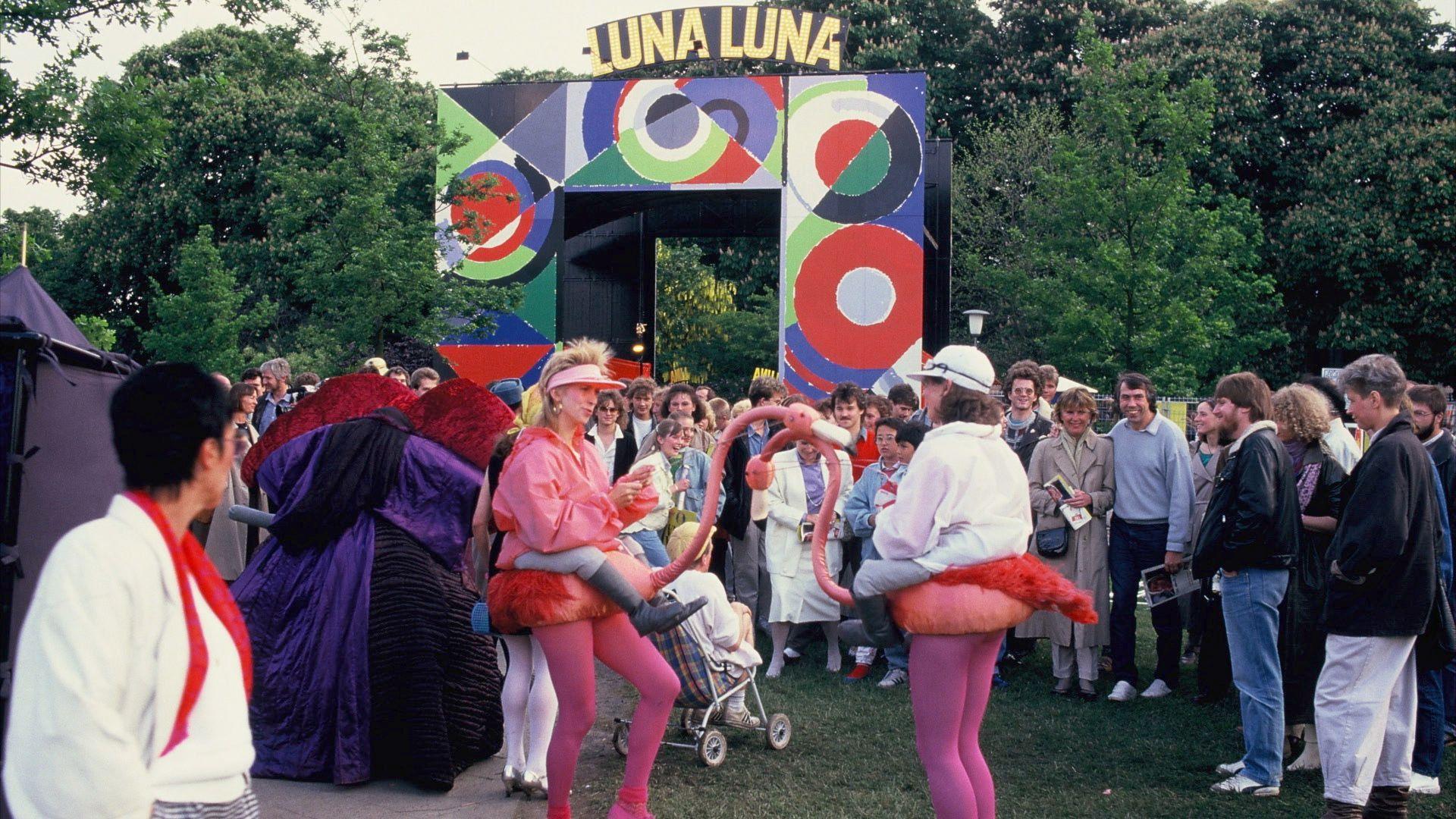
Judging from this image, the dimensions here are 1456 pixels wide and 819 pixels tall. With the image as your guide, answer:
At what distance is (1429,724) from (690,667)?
370cm

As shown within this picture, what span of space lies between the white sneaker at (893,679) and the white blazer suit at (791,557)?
60 cm

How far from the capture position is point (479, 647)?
6.36m

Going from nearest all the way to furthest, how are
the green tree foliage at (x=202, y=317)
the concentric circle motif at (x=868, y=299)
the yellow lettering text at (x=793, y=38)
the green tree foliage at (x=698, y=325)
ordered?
the concentric circle motif at (x=868, y=299)
the green tree foliage at (x=202, y=317)
the yellow lettering text at (x=793, y=38)
the green tree foliage at (x=698, y=325)

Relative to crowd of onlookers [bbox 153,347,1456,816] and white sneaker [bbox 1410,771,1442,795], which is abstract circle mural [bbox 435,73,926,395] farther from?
white sneaker [bbox 1410,771,1442,795]

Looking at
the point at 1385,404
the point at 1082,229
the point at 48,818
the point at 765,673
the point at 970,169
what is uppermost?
the point at 970,169

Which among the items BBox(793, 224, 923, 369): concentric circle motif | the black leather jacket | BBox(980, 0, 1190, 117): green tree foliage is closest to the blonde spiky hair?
the black leather jacket

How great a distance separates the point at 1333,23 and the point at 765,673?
96.9ft

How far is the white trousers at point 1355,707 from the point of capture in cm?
496

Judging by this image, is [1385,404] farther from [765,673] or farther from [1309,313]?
[1309,313]

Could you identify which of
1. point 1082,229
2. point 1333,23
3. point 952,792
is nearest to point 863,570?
point 952,792

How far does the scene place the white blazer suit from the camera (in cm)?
884

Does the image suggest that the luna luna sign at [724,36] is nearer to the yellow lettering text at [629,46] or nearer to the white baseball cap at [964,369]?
the yellow lettering text at [629,46]

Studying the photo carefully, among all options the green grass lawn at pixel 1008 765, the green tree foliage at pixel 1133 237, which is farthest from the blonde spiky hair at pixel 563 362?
the green tree foliage at pixel 1133 237

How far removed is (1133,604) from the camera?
8.05 meters
